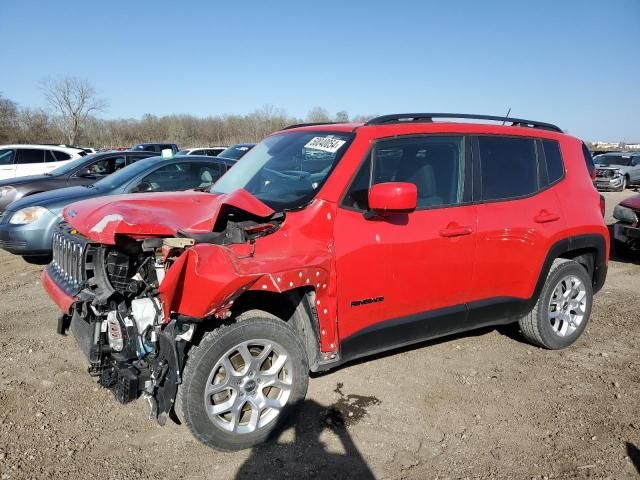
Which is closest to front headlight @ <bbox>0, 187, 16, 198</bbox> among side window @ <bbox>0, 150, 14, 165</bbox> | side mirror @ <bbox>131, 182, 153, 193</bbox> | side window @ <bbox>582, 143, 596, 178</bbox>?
side mirror @ <bbox>131, 182, 153, 193</bbox>

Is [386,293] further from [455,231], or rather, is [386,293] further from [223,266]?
[223,266]

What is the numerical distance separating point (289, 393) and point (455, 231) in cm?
161

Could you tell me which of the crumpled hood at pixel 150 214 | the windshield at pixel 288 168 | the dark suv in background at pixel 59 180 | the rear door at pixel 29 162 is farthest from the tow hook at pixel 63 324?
the rear door at pixel 29 162

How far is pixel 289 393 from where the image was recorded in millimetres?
3109

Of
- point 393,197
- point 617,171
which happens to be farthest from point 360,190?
point 617,171

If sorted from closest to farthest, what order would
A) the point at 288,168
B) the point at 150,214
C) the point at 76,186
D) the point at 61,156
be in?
the point at 150,214 → the point at 288,168 → the point at 76,186 → the point at 61,156

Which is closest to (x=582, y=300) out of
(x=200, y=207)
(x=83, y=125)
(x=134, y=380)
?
(x=200, y=207)

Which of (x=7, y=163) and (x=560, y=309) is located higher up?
(x=7, y=163)

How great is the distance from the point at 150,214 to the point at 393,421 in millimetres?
2135

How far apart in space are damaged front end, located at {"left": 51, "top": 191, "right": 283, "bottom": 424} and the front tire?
120 mm

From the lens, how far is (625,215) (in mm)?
7543

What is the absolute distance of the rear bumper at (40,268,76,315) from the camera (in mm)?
3131

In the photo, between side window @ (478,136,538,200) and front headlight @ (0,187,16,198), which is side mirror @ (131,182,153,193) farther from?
side window @ (478,136,538,200)

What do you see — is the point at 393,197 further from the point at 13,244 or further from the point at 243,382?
the point at 13,244
